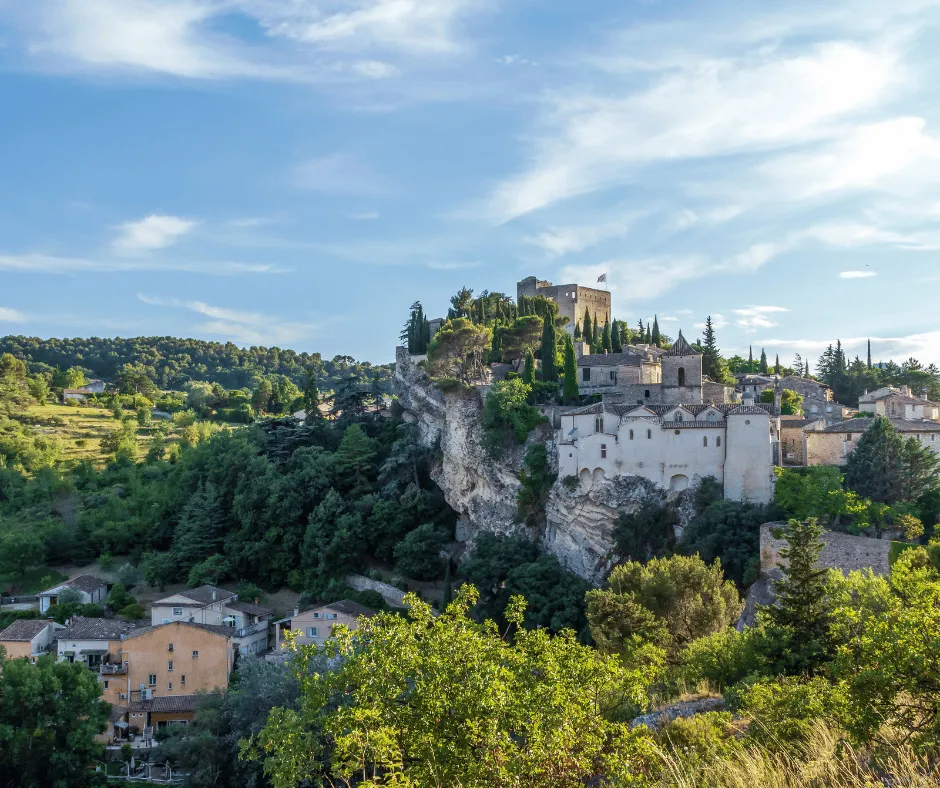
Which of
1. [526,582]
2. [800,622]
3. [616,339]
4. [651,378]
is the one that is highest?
[616,339]

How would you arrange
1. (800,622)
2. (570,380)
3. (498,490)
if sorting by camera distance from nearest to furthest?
(800,622), (498,490), (570,380)

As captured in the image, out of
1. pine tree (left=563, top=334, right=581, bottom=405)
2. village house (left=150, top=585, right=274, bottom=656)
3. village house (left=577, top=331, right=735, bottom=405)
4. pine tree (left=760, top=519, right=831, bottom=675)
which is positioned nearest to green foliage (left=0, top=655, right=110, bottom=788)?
village house (left=150, top=585, right=274, bottom=656)

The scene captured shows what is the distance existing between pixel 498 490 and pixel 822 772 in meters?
36.2

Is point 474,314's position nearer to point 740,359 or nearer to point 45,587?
point 740,359

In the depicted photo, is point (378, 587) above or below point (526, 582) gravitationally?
below

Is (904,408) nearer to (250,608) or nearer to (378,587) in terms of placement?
(378,587)

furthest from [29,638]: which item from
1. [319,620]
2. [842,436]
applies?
[842,436]

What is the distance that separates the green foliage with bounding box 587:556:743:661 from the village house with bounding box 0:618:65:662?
26830 millimetres

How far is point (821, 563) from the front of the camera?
27.5 m

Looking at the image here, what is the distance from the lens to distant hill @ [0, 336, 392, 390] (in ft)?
416

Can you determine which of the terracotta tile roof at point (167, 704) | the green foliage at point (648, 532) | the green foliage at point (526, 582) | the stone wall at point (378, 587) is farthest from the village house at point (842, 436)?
the terracotta tile roof at point (167, 704)

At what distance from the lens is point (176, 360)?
134 meters

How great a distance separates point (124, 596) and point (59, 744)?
1952 cm

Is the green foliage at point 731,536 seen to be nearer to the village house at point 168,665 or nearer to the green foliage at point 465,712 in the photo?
the green foliage at point 465,712
